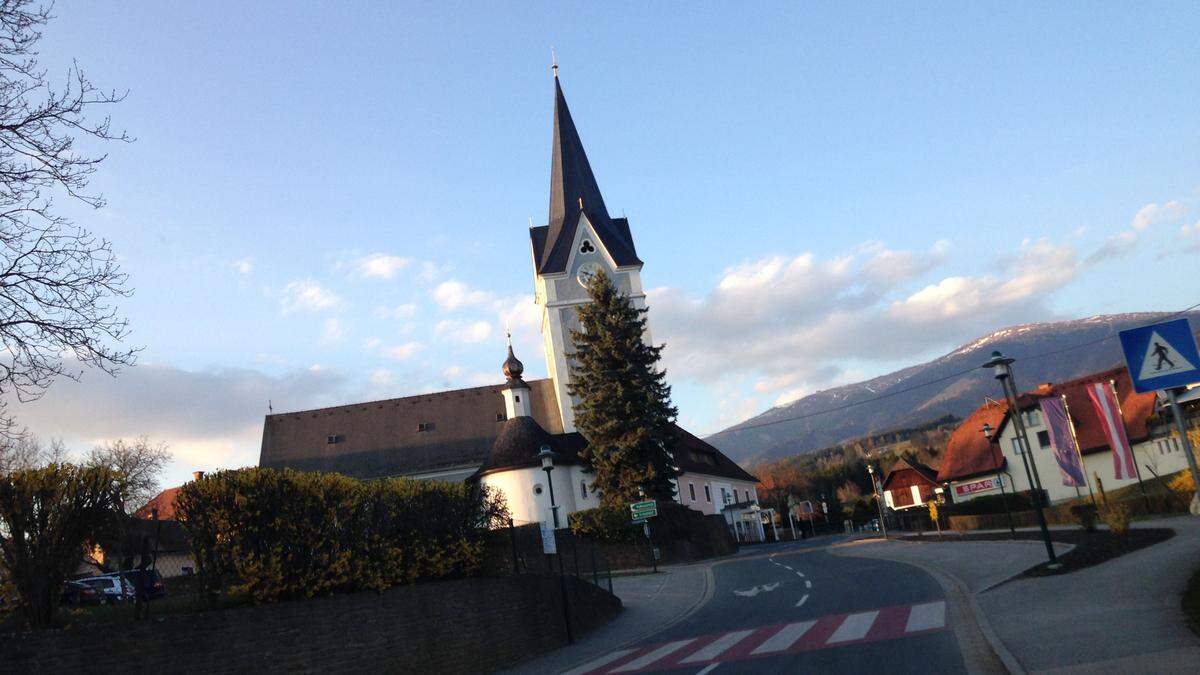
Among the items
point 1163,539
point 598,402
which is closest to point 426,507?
point 1163,539

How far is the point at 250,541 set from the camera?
14844 mm

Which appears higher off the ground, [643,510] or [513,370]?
[513,370]

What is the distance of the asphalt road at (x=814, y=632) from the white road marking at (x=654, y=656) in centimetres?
4

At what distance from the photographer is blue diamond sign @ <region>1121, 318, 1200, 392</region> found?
9.13 metres

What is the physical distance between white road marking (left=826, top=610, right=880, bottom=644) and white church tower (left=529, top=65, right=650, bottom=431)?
47613mm

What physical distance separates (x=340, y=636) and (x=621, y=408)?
34.4 m

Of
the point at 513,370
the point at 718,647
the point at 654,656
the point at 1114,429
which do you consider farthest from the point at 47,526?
the point at 513,370

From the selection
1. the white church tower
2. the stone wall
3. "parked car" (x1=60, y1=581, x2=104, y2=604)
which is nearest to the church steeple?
the white church tower

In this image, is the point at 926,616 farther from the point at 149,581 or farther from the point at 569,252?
the point at 569,252

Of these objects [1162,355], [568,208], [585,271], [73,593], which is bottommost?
[73,593]

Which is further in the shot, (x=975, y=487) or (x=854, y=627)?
(x=975, y=487)

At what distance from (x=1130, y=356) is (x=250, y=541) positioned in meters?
12.7

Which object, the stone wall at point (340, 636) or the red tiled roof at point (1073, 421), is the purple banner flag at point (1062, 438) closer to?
the red tiled roof at point (1073, 421)

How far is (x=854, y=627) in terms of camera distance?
16.3 metres
